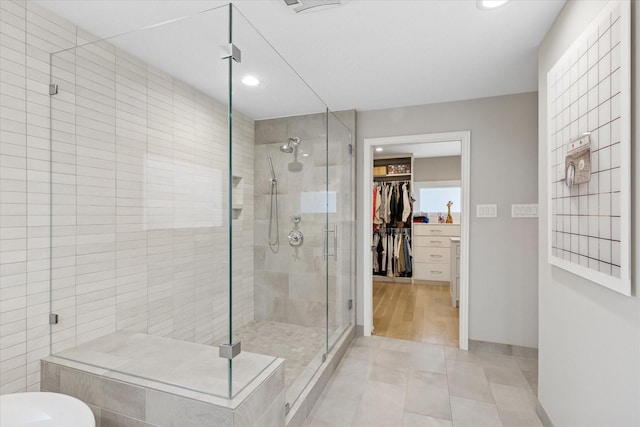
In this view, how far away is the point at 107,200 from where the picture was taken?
5.39ft

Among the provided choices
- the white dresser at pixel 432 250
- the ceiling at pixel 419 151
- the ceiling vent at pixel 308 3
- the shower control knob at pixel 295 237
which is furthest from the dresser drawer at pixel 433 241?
the ceiling vent at pixel 308 3

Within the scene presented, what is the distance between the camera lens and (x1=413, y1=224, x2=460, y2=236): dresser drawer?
5.65 meters

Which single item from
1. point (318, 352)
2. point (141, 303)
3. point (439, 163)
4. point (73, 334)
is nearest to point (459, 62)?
point (318, 352)

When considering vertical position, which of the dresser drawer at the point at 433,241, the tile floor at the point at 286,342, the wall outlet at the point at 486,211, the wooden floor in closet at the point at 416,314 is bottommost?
the wooden floor in closet at the point at 416,314

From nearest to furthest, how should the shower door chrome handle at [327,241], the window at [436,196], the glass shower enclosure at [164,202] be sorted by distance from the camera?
1. the glass shower enclosure at [164,202]
2. the shower door chrome handle at [327,241]
3. the window at [436,196]

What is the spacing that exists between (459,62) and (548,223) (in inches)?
48.0

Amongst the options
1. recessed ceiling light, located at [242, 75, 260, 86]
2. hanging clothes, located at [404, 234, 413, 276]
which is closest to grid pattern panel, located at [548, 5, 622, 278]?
recessed ceiling light, located at [242, 75, 260, 86]

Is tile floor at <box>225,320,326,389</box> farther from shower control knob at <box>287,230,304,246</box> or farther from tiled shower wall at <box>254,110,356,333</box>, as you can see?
shower control knob at <box>287,230,304,246</box>

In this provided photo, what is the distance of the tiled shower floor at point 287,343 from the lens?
1.66 metres

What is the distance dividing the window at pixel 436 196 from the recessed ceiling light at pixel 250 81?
5245 millimetres

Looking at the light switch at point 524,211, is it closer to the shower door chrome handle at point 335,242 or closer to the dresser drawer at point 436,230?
the shower door chrome handle at point 335,242

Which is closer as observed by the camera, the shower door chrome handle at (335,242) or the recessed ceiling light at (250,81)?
the recessed ceiling light at (250,81)

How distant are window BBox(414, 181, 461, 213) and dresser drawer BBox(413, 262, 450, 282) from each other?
1.18m

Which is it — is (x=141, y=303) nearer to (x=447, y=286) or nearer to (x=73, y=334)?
(x=73, y=334)
